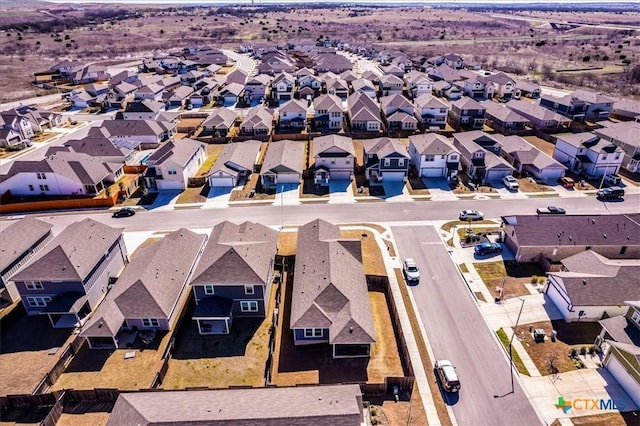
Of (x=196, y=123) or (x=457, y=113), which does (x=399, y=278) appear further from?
(x=196, y=123)

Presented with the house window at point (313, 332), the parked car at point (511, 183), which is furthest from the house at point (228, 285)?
the parked car at point (511, 183)

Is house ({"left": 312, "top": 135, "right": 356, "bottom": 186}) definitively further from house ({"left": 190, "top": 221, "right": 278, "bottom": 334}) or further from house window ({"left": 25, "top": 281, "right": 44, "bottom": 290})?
house window ({"left": 25, "top": 281, "right": 44, "bottom": 290})

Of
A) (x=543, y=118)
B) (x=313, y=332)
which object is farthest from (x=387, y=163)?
(x=543, y=118)

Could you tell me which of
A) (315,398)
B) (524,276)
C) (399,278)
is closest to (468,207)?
(524,276)

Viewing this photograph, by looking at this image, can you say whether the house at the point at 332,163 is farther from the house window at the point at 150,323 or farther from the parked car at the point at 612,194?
the parked car at the point at 612,194

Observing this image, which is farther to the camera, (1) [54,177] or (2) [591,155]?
(2) [591,155]

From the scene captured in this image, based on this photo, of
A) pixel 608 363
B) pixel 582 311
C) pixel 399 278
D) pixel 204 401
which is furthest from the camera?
pixel 399 278

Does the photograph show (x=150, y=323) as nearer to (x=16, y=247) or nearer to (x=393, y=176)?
(x=16, y=247)
